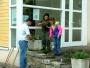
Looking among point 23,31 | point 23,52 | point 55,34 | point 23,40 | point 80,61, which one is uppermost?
point 23,31

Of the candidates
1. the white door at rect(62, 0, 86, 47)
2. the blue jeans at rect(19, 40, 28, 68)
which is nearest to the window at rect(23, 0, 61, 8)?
the white door at rect(62, 0, 86, 47)

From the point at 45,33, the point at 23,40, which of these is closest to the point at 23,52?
the point at 23,40

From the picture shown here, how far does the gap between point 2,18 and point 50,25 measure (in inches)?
89.5

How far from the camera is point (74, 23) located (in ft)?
59.7

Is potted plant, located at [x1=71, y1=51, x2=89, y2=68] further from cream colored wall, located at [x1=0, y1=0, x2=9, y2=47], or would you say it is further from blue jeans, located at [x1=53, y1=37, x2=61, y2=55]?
cream colored wall, located at [x1=0, y1=0, x2=9, y2=47]

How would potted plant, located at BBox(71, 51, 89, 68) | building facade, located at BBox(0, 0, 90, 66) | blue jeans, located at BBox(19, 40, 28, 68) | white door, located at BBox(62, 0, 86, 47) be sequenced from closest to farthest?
potted plant, located at BBox(71, 51, 89, 68)
blue jeans, located at BBox(19, 40, 28, 68)
building facade, located at BBox(0, 0, 90, 66)
white door, located at BBox(62, 0, 86, 47)

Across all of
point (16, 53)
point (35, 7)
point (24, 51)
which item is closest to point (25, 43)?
point (24, 51)

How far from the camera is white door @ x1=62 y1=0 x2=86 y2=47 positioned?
17.4 m

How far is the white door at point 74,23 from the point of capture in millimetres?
17438

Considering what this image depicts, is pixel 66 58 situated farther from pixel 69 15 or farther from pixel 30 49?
pixel 69 15

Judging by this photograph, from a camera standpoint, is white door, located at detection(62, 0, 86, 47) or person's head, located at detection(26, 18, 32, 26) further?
white door, located at detection(62, 0, 86, 47)

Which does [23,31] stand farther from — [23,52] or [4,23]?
[4,23]

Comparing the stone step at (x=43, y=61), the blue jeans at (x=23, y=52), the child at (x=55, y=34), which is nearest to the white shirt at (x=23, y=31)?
the blue jeans at (x=23, y=52)

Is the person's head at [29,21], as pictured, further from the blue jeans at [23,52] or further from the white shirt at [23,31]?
the blue jeans at [23,52]
